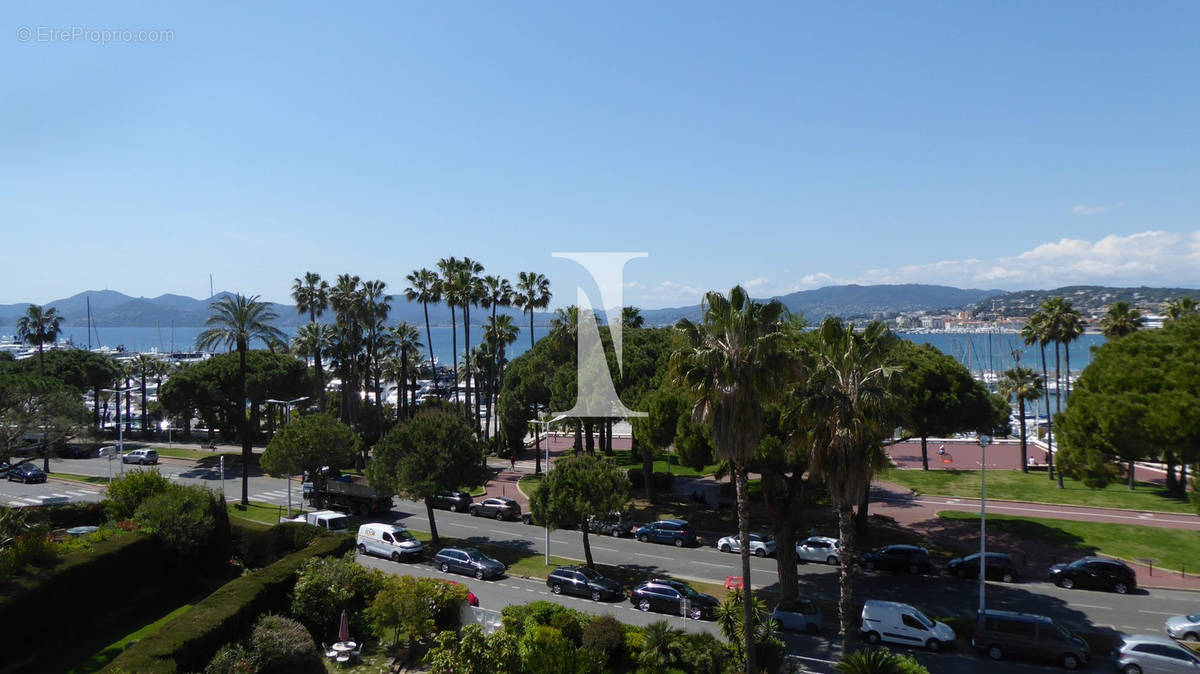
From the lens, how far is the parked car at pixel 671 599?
26.9m

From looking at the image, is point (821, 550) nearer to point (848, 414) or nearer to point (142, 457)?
point (848, 414)

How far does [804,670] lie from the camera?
21.9 m

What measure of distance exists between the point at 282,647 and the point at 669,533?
23.1m

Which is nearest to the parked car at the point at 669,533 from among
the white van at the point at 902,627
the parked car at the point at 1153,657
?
the white van at the point at 902,627

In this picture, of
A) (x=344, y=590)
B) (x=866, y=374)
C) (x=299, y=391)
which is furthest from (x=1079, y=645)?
(x=299, y=391)

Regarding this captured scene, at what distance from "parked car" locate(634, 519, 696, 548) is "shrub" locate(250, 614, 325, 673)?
21.4 m

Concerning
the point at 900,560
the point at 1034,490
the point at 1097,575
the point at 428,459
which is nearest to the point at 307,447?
the point at 428,459

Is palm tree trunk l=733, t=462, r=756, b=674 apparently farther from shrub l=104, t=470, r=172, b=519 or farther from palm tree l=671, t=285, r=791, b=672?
shrub l=104, t=470, r=172, b=519

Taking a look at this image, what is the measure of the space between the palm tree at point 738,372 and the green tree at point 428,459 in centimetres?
2041

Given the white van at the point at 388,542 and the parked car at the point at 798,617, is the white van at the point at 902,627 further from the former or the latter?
the white van at the point at 388,542

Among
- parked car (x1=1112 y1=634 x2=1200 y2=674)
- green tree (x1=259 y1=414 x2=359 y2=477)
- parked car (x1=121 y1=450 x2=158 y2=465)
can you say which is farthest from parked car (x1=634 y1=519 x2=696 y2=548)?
parked car (x1=121 y1=450 x2=158 y2=465)

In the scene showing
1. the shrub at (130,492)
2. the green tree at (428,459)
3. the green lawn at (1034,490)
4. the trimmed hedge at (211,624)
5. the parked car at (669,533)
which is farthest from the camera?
the green lawn at (1034,490)

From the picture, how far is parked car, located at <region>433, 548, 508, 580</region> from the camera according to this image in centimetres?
3281

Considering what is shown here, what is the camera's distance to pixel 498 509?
45.3 meters
